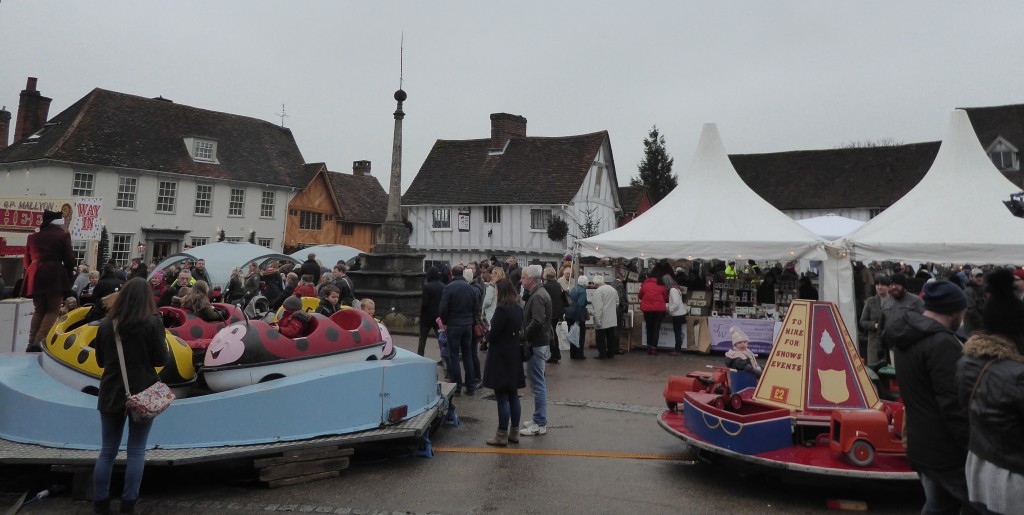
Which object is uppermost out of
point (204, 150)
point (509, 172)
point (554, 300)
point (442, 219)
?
point (204, 150)

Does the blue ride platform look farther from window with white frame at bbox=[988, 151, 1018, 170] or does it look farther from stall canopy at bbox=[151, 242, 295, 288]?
window with white frame at bbox=[988, 151, 1018, 170]

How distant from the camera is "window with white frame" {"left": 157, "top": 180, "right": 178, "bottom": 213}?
99.9 feet

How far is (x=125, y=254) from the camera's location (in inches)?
1156

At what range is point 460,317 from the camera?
917cm

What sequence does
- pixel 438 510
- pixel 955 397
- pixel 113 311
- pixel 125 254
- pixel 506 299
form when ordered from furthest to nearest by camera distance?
pixel 125 254, pixel 506 299, pixel 438 510, pixel 113 311, pixel 955 397

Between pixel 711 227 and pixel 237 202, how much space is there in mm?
27566

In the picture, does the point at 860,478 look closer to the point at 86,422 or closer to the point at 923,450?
the point at 923,450

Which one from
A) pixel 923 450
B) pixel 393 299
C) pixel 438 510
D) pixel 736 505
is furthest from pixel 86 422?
pixel 393 299

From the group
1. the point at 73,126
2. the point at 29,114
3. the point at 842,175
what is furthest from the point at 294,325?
the point at 842,175

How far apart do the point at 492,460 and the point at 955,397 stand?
159 inches

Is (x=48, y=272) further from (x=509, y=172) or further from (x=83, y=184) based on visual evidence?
(x=509, y=172)

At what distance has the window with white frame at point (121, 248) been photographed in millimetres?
28844

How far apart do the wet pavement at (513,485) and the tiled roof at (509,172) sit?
24.1 meters

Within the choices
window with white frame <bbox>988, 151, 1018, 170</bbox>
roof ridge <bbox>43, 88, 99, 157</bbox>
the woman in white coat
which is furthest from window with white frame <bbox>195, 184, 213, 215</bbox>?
window with white frame <bbox>988, 151, 1018, 170</bbox>
